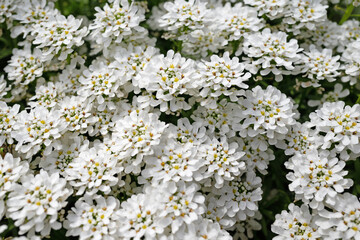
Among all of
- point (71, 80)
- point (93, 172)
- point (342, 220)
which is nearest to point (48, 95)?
point (71, 80)

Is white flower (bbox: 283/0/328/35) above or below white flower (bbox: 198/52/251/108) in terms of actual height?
above

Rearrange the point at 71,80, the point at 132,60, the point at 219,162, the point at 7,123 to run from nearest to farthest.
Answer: the point at 219,162, the point at 7,123, the point at 132,60, the point at 71,80

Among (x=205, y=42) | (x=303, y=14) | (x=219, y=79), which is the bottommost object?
(x=205, y=42)

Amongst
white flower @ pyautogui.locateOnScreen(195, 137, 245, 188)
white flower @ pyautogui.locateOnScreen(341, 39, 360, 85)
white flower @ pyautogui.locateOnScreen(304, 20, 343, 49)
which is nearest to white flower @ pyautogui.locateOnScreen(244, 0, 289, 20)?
white flower @ pyautogui.locateOnScreen(304, 20, 343, 49)

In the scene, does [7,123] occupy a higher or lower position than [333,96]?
higher

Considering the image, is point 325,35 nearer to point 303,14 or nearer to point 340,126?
point 303,14

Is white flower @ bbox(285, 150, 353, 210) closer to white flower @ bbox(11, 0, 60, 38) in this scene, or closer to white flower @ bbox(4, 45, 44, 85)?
white flower @ bbox(4, 45, 44, 85)

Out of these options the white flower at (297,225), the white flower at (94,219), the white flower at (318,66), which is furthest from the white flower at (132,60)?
the white flower at (297,225)
